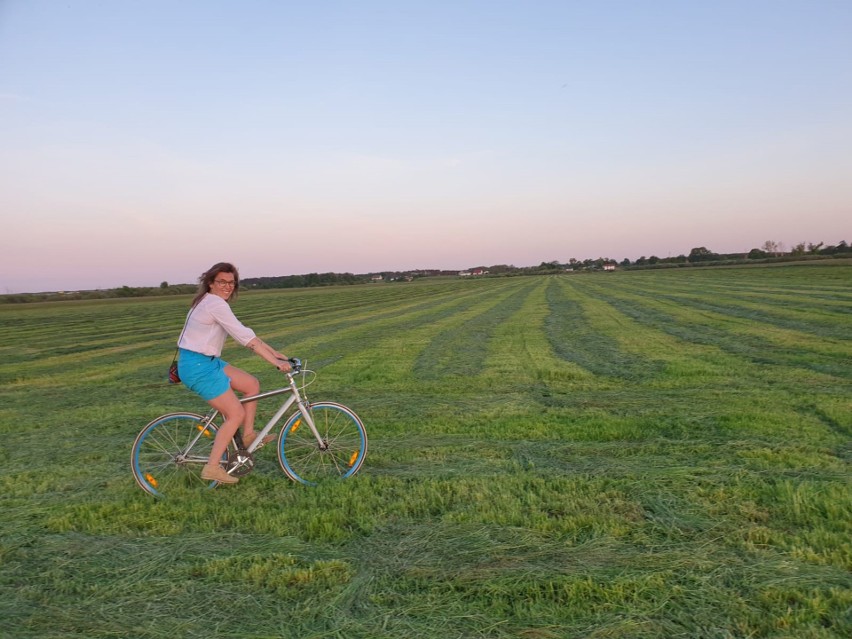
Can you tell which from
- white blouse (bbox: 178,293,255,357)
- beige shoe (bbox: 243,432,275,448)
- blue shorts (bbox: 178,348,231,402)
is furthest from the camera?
beige shoe (bbox: 243,432,275,448)

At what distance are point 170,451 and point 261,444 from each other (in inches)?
39.2

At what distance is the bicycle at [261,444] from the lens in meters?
5.59

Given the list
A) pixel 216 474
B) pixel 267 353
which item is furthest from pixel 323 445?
pixel 267 353

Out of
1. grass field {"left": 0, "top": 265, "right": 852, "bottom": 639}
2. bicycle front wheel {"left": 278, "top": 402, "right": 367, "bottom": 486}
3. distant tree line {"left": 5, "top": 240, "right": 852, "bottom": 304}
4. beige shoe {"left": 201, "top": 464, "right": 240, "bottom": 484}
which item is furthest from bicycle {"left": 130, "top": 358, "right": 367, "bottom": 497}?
distant tree line {"left": 5, "top": 240, "right": 852, "bottom": 304}

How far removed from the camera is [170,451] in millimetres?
5762

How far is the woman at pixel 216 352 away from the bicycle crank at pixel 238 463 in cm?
8

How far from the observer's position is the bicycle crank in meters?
5.55

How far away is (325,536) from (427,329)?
1708 centimetres

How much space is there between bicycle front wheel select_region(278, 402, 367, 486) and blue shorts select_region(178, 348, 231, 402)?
2.75ft

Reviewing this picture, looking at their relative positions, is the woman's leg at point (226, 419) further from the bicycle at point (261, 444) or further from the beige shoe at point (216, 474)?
the bicycle at point (261, 444)

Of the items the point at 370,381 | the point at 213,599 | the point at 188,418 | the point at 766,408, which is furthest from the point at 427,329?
the point at 213,599

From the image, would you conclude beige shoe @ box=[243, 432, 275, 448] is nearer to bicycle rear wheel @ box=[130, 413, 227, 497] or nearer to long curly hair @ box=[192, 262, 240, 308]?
bicycle rear wheel @ box=[130, 413, 227, 497]

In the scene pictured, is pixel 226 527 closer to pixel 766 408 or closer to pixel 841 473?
pixel 841 473

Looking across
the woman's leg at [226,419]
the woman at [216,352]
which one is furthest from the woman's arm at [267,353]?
the woman's leg at [226,419]
